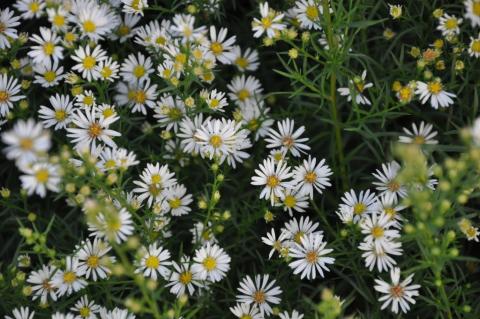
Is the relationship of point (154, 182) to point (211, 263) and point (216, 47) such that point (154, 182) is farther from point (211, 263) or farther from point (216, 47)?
point (216, 47)

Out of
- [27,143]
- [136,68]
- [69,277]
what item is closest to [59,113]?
[136,68]

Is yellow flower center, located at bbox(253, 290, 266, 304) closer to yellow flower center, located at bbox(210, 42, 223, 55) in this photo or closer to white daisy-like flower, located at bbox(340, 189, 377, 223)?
white daisy-like flower, located at bbox(340, 189, 377, 223)

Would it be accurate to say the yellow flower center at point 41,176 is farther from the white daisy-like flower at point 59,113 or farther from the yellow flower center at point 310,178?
the yellow flower center at point 310,178

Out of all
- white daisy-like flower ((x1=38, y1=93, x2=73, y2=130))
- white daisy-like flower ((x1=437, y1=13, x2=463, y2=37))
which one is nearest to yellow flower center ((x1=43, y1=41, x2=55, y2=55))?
white daisy-like flower ((x1=38, y1=93, x2=73, y2=130))

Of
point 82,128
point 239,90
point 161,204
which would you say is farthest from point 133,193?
point 239,90

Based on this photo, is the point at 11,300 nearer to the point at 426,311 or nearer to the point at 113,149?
the point at 113,149
